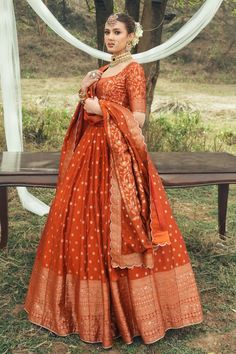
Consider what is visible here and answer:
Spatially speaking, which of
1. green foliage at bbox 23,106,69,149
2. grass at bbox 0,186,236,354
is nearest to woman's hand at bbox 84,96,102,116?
grass at bbox 0,186,236,354

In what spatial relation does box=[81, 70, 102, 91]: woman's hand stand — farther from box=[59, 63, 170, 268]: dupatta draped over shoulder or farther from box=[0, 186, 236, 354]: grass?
box=[0, 186, 236, 354]: grass

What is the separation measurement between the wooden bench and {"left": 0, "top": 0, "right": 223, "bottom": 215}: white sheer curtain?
0.29 meters

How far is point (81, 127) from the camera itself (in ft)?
8.51

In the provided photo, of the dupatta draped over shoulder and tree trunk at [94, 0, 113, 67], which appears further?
tree trunk at [94, 0, 113, 67]

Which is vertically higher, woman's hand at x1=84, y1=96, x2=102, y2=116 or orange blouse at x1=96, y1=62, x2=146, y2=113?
orange blouse at x1=96, y1=62, x2=146, y2=113

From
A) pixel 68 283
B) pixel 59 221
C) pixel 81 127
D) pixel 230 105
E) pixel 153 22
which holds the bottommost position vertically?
pixel 230 105

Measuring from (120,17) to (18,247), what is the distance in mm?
1831

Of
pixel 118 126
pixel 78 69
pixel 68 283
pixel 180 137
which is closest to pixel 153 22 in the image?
pixel 180 137

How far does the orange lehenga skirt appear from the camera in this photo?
234cm

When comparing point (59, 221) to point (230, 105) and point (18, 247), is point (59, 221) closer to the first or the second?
point (18, 247)

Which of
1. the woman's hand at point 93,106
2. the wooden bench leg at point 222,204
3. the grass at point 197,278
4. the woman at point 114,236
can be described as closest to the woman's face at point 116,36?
the woman at point 114,236

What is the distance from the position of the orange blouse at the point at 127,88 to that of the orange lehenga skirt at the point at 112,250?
0.05 meters

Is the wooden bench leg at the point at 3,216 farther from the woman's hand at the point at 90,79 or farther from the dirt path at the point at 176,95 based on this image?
the dirt path at the point at 176,95

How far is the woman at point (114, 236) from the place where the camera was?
2336 mm
